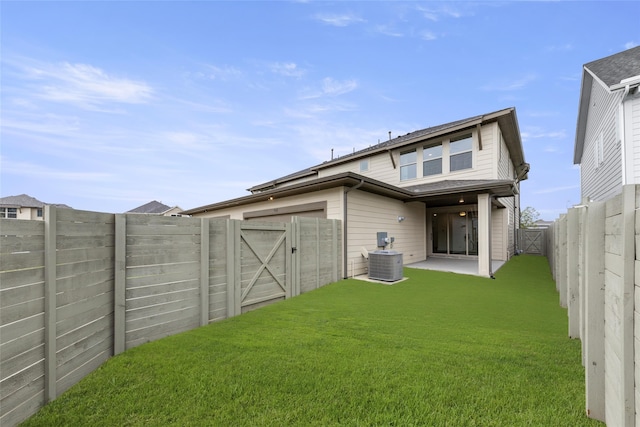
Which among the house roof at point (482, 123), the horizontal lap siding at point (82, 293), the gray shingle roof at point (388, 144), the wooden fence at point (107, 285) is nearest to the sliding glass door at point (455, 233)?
the house roof at point (482, 123)

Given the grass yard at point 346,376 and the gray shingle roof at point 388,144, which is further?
the gray shingle roof at point 388,144

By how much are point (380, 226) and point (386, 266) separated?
7.16ft

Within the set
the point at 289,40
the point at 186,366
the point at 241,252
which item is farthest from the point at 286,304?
the point at 289,40

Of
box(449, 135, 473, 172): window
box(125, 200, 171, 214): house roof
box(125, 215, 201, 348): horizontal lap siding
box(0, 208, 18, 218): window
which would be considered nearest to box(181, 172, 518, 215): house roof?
box(449, 135, 473, 172): window

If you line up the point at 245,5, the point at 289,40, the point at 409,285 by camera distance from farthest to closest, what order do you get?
the point at 289,40
the point at 245,5
the point at 409,285

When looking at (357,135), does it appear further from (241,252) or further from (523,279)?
(241,252)

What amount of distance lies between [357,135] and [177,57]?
15.2 metres

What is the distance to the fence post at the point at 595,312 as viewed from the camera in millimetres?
1781

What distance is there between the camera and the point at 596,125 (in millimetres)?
9656

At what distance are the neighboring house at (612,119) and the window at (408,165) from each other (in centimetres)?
589

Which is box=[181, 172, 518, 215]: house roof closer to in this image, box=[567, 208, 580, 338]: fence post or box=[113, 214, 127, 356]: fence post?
box=[567, 208, 580, 338]: fence post

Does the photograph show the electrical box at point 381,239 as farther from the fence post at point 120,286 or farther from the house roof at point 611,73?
the fence post at point 120,286

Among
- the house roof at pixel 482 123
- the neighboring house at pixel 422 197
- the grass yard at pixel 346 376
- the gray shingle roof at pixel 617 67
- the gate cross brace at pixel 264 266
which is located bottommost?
the grass yard at pixel 346 376

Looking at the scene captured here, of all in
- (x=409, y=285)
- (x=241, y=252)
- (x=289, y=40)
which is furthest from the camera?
(x=289, y=40)
